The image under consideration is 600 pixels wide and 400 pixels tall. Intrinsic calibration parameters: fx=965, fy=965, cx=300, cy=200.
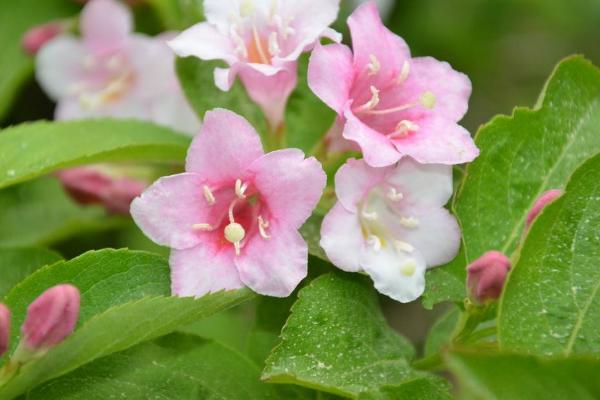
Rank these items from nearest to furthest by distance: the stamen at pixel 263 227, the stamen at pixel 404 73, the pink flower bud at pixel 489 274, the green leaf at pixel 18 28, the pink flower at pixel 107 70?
the pink flower bud at pixel 489 274, the stamen at pixel 263 227, the stamen at pixel 404 73, the pink flower at pixel 107 70, the green leaf at pixel 18 28

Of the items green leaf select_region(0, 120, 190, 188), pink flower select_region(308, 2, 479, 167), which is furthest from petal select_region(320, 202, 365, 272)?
green leaf select_region(0, 120, 190, 188)

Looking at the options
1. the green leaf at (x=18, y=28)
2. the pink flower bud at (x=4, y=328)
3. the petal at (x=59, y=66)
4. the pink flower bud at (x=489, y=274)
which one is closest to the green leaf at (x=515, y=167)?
the pink flower bud at (x=489, y=274)

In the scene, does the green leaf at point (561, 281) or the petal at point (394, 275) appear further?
the petal at point (394, 275)

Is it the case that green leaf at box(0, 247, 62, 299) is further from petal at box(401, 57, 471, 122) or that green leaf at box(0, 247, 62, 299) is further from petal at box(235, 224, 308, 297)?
petal at box(401, 57, 471, 122)

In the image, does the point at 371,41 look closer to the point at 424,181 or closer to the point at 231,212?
the point at 424,181

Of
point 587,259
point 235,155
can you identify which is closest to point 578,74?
point 587,259

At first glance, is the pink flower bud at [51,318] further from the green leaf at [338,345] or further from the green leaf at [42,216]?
the green leaf at [42,216]

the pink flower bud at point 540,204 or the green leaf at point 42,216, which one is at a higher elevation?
the pink flower bud at point 540,204
